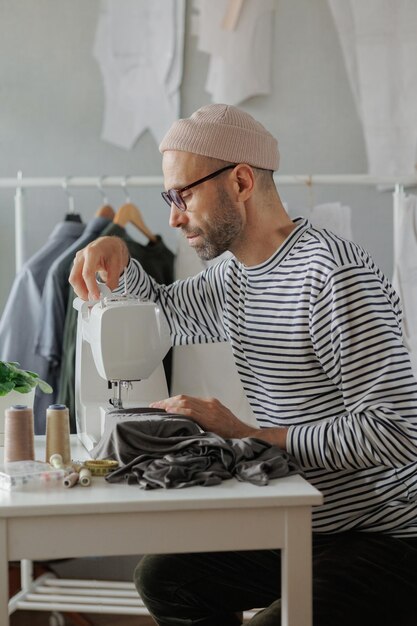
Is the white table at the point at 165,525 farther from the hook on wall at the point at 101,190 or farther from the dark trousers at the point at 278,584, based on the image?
the hook on wall at the point at 101,190

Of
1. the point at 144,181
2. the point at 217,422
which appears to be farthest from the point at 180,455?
the point at 144,181

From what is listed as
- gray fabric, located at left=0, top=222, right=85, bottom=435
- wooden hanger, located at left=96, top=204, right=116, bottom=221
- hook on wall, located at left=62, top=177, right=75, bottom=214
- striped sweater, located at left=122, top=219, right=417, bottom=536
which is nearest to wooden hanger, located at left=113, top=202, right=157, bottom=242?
wooden hanger, located at left=96, top=204, right=116, bottom=221

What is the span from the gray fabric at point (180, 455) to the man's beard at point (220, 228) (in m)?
0.39

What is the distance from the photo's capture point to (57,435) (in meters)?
1.70

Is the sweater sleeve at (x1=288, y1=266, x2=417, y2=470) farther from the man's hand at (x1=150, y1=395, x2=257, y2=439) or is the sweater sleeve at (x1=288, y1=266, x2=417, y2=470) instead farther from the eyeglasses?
the eyeglasses

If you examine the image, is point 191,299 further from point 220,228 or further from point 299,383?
point 299,383

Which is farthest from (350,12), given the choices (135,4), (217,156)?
(217,156)

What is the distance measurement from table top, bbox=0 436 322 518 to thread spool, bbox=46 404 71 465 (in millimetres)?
160

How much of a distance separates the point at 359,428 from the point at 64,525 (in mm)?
546

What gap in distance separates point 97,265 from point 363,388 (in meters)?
0.66

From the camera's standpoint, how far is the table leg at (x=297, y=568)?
1485 millimetres

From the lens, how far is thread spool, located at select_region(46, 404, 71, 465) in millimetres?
1694

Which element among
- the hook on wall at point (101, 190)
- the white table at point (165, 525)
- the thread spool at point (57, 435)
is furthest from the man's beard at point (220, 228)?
the hook on wall at point (101, 190)

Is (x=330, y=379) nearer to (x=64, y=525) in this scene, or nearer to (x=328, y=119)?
(x=64, y=525)
